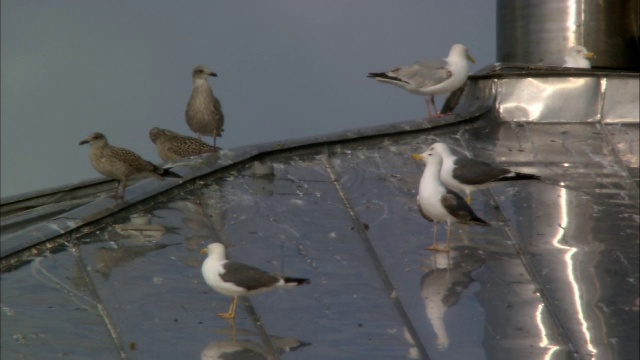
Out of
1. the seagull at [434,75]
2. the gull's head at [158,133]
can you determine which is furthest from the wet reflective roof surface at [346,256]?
the gull's head at [158,133]

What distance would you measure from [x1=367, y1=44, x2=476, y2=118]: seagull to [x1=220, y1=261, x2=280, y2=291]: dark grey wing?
6204 mm

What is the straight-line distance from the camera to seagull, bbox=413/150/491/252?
31.7 ft

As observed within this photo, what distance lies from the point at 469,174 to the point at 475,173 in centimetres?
5

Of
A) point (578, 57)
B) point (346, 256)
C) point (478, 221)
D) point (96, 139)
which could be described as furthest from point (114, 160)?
point (578, 57)

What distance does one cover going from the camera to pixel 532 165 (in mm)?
12047

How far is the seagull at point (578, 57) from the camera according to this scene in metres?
14.5

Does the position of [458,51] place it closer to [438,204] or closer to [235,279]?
[438,204]

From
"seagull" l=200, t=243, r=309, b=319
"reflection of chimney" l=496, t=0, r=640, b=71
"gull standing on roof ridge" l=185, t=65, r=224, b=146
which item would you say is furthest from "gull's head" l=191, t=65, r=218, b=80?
"seagull" l=200, t=243, r=309, b=319

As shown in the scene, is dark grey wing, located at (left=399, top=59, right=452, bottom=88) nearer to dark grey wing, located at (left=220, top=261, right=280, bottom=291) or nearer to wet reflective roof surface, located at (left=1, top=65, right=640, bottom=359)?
wet reflective roof surface, located at (left=1, top=65, right=640, bottom=359)

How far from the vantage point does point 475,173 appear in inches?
415

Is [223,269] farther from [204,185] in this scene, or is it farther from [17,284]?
[204,185]

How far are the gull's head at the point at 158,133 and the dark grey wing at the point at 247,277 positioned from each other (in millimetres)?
7117

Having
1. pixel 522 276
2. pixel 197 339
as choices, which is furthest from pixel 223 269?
pixel 522 276

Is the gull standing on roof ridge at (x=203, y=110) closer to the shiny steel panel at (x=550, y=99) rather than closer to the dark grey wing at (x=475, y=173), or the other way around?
the shiny steel panel at (x=550, y=99)
